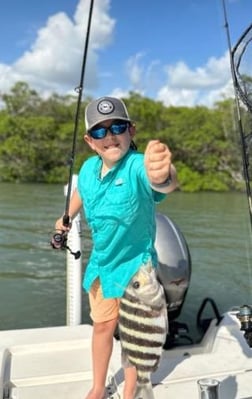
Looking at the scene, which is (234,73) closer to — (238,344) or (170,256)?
(170,256)

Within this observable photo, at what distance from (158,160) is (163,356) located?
1.75 meters

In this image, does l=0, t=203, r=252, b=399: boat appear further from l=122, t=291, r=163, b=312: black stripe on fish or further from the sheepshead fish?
l=122, t=291, r=163, b=312: black stripe on fish

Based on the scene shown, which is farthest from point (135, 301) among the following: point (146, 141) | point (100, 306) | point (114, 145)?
point (146, 141)

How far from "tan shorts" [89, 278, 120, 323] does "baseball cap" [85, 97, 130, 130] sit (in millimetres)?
702

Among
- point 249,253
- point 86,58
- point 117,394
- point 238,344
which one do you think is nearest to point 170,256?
point 238,344

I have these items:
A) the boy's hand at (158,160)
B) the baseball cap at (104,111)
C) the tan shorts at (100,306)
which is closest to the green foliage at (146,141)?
the tan shorts at (100,306)

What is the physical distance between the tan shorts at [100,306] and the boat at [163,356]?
0.41 metres

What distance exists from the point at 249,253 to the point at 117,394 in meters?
7.60

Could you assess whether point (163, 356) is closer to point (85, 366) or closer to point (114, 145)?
point (85, 366)

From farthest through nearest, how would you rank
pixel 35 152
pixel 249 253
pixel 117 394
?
pixel 35 152 → pixel 249 253 → pixel 117 394

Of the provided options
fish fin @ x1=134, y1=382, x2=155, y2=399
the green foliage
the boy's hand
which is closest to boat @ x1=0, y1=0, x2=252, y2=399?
fish fin @ x1=134, y1=382, x2=155, y2=399

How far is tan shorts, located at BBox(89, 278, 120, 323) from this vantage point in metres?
2.31

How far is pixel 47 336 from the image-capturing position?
3.17m

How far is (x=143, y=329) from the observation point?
202 cm
